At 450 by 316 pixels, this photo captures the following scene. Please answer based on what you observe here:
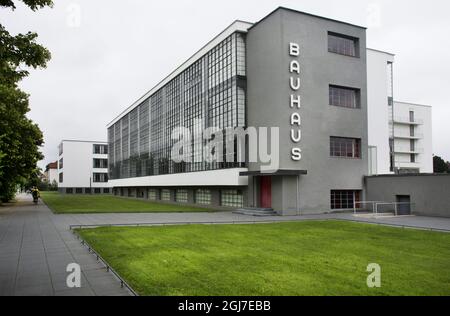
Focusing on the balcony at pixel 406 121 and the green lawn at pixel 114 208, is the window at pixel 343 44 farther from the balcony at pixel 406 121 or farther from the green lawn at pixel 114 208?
the balcony at pixel 406 121

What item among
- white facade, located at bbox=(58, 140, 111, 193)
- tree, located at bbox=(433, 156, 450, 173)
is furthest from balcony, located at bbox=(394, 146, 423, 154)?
white facade, located at bbox=(58, 140, 111, 193)

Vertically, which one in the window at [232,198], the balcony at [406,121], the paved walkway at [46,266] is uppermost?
the balcony at [406,121]

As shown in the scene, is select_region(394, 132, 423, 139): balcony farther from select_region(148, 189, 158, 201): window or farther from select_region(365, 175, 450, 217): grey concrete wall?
select_region(148, 189, 158, 201): window

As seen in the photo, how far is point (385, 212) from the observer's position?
29.4m

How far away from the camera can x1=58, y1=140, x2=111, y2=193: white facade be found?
104 metres

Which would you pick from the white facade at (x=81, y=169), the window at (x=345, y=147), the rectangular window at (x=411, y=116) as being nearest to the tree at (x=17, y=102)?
the window at (x=345, y=147)

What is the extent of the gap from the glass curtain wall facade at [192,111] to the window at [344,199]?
8.71 meters

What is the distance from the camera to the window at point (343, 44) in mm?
31594

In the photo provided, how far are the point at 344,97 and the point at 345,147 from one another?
4367 millimetres

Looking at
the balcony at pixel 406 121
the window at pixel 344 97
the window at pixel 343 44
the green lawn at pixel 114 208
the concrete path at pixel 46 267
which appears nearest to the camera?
the concrete path at pixel 46 267

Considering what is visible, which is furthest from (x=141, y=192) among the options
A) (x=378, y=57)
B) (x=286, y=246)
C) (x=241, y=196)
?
(x=286, y=246)

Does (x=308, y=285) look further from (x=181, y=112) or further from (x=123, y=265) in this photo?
(x=181, y=112)

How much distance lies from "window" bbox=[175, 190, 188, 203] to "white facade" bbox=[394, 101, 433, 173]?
139 feet
